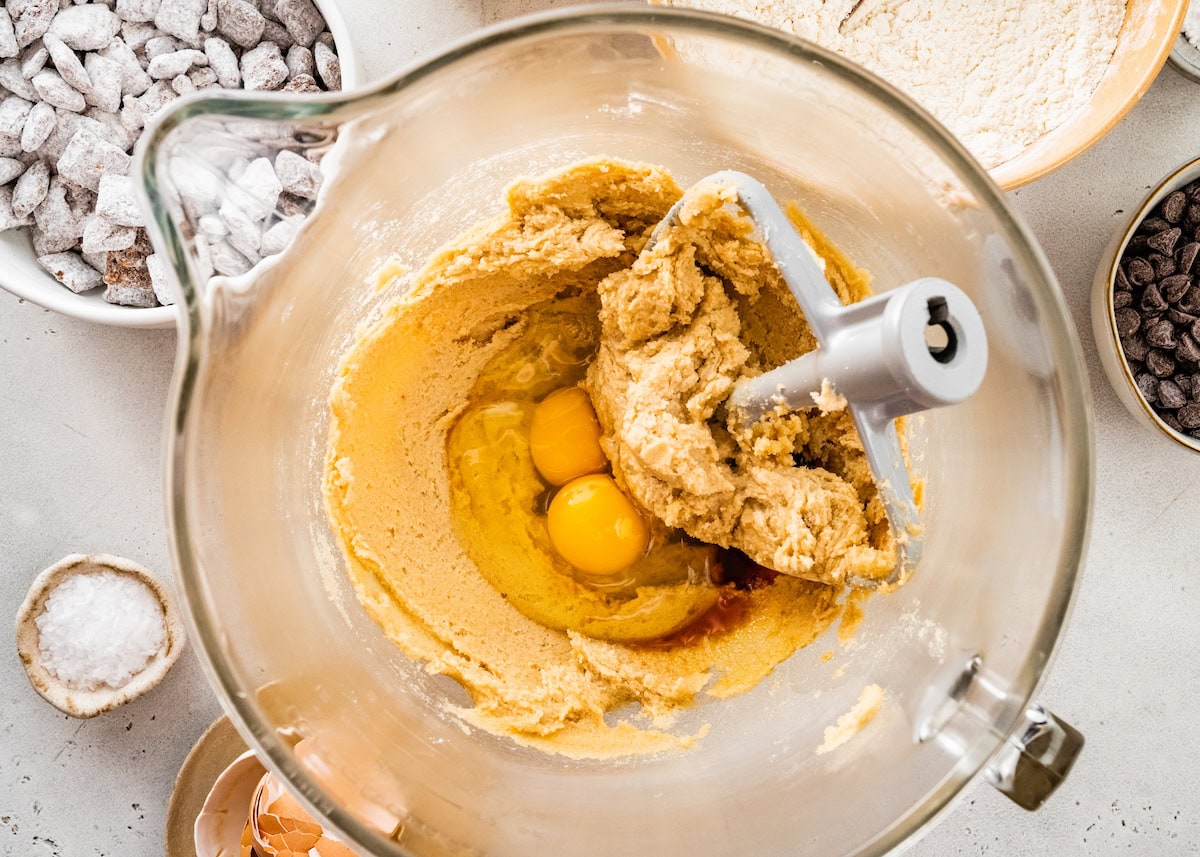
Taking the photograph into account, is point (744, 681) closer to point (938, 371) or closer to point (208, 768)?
point (938, 371)

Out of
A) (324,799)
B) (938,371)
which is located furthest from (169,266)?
(938,371)

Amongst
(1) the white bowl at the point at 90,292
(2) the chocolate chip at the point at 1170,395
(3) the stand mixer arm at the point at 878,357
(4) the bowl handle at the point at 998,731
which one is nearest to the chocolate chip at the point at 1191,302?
(2) the chocolate chip at the point at 1170,395

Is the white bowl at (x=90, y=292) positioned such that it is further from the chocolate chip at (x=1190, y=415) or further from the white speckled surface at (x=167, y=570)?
the chocolate chip at (x=1190, y=415)

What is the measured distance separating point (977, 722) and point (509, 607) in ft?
1.94

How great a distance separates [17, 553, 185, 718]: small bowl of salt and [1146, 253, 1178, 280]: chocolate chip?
1.63 meters

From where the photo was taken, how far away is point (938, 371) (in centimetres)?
78

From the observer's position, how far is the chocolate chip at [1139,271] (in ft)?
4.76

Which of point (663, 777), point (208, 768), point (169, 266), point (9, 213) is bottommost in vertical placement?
point (208, 768)

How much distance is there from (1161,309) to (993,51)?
48 cm

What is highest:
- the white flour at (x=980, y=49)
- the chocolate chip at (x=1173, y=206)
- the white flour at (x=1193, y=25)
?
the white flour at (x=1193, y=25)

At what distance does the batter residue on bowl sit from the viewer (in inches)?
42.3

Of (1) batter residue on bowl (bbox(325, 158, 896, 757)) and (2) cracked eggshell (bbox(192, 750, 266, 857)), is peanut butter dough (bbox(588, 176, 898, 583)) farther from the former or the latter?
(2) cracked eggshell (bbox(192, 750, 266, 857))

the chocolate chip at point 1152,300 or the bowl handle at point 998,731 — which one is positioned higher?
the chocolate chip at point 1152,300

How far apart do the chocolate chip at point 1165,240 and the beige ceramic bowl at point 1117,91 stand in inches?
9.6
